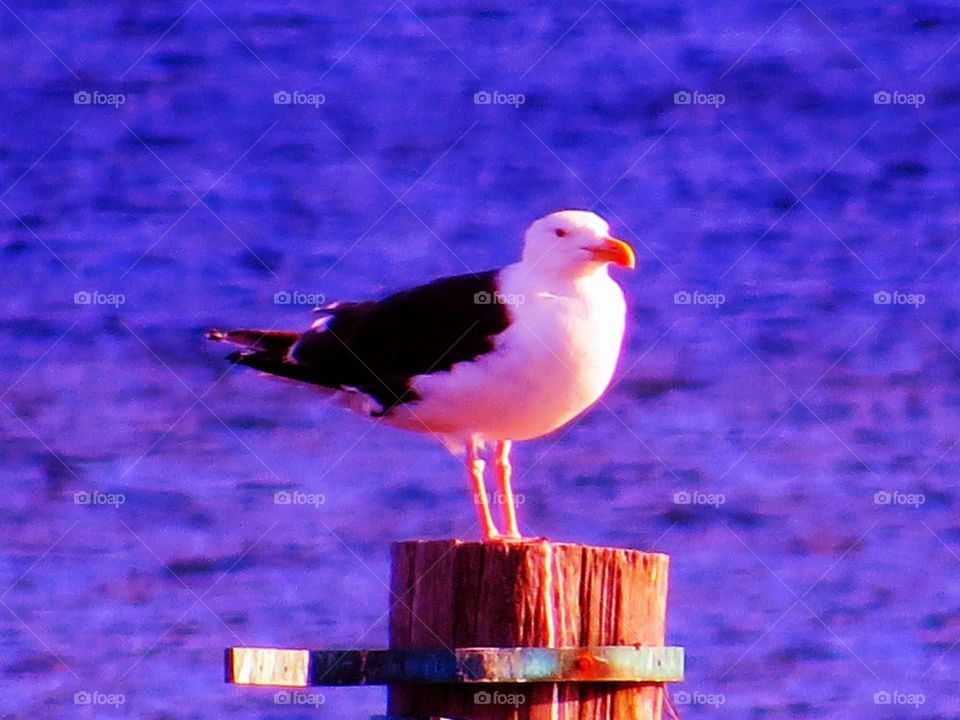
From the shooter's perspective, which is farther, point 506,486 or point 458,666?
point 506,486

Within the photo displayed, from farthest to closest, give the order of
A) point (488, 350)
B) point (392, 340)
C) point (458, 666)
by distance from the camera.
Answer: point (392, 340)
point (488, 350)
point (458, 666)

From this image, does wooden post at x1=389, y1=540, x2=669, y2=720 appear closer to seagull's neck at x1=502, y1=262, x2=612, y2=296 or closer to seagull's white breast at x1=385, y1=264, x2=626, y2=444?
seagull's white breast at x1=385, y1=264, x2=626, y2=444

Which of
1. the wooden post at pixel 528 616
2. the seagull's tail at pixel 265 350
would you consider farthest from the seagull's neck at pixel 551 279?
the wooden post at pixel 528 616

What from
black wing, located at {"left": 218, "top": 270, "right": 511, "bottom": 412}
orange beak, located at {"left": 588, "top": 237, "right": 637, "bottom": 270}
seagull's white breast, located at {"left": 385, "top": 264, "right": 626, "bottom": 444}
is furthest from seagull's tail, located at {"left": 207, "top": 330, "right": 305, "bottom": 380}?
orange beak, located at {"left": 588, "top": 237, "right": 637, "bottom": 270}

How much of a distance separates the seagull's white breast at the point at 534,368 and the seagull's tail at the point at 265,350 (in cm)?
68

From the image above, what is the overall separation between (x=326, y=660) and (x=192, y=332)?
9909 mm

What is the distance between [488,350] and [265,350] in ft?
3.99

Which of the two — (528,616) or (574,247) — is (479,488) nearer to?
(574,247)

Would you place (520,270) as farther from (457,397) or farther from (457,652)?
(457,652)

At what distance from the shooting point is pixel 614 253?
615cm

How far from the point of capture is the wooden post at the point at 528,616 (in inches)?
145

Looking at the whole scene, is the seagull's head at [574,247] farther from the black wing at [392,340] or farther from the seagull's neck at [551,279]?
the black wing at [392,340]

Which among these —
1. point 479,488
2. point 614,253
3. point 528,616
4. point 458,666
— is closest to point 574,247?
point 614,253

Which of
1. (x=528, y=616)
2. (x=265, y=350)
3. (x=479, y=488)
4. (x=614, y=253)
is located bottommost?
(x=528, y=616)
